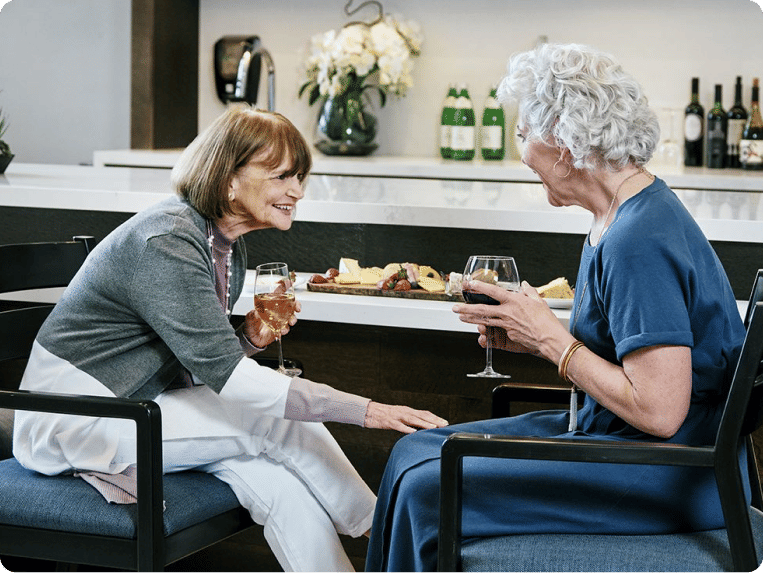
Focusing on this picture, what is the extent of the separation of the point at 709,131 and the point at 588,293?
3.02 metres

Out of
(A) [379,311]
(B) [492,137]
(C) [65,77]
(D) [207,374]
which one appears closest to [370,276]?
(A) [379,311]

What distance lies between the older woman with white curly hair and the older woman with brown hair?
0.18m

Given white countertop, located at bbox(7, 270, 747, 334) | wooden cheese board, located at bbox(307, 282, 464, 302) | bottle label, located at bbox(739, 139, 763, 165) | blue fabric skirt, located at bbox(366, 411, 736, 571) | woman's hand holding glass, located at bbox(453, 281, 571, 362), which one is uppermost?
bottle label, located at bbox(739, 139, 763, 165)

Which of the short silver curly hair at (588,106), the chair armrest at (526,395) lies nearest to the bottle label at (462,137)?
the chair armrest at (526,395)

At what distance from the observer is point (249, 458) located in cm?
178

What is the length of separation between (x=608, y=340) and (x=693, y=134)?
3.10 meters

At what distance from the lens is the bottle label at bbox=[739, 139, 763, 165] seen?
412cm

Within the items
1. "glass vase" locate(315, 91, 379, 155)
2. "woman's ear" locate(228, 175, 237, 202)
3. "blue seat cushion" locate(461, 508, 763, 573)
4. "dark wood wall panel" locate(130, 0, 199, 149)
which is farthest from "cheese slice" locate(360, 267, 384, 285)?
"dark wood wall panel" locate(130, 0, 199, 149)

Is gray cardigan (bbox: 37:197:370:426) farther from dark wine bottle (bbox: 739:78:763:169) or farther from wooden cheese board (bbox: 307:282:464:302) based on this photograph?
dark wine bottle (bbox: 739:78:763:169)

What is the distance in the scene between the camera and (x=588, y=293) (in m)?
1.58

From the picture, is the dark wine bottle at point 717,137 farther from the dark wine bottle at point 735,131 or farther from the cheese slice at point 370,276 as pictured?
the cheese slice at point 370,276

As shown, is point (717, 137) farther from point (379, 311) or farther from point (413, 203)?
point (379, 311)

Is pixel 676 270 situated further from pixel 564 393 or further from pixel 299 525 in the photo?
pixel 299 525

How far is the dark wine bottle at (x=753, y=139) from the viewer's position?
4137 mm
